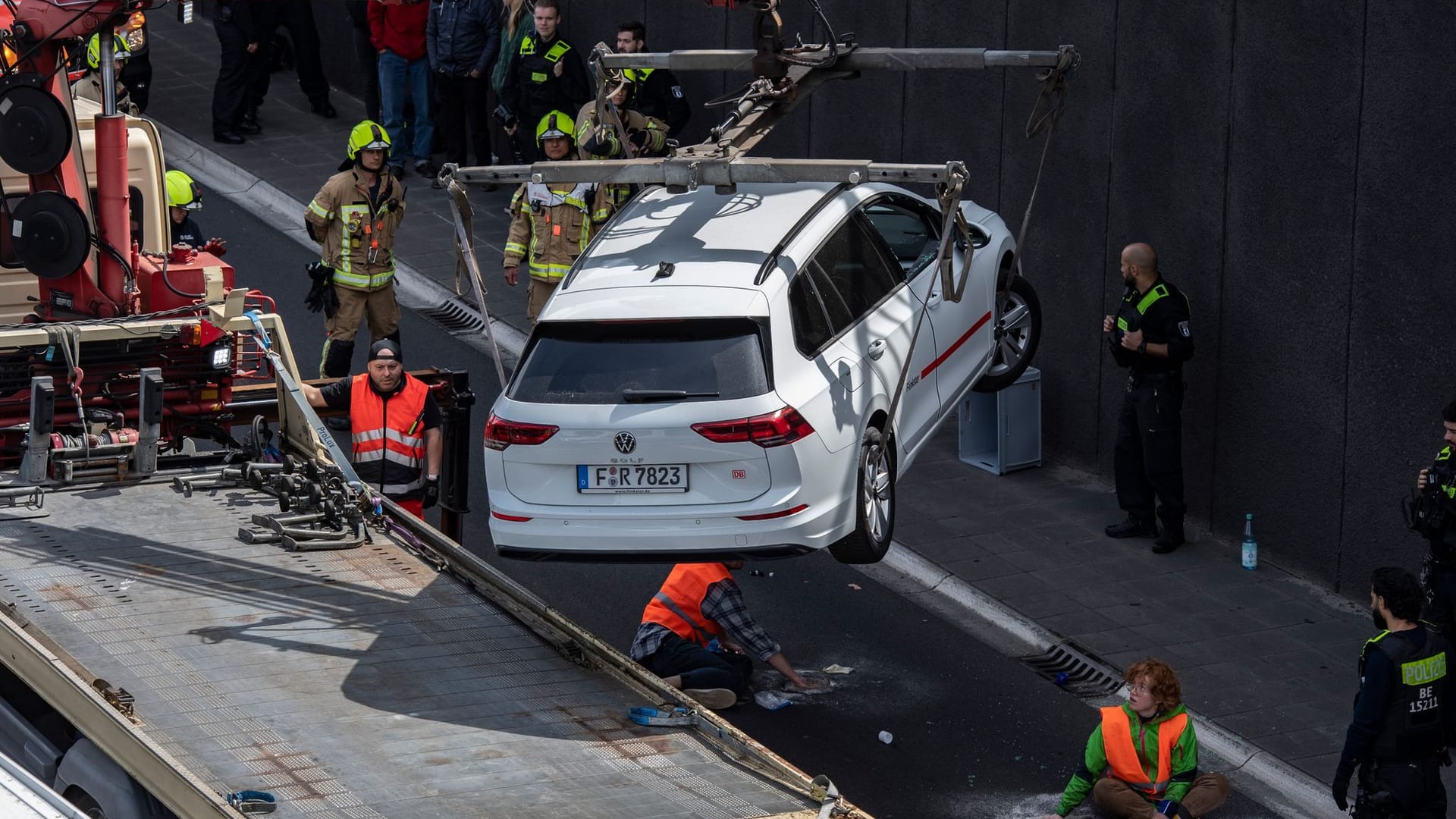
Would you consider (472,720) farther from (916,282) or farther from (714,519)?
(916,282)

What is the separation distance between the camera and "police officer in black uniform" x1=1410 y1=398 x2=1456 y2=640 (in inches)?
403

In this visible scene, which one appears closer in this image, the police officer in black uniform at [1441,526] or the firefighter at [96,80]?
the police officer in black uniform at [1441,526]

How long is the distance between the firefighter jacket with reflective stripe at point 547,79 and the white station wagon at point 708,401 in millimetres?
8260

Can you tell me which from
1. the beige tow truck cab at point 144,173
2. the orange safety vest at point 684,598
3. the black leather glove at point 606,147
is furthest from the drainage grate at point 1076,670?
the beige tow truck cab at point 144,173

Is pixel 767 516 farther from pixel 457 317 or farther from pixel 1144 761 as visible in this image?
pixel 457 317

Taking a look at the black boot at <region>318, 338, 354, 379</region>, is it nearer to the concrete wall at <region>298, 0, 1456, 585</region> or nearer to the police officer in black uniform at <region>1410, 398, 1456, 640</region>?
the concrete wall at <region>298, 0, 1456, 585</region>

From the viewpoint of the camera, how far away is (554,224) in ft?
48.6

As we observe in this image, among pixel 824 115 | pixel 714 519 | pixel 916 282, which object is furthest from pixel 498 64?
pixel 714 519

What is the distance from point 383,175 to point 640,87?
10.2 feet

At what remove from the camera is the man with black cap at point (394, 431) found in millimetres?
11695

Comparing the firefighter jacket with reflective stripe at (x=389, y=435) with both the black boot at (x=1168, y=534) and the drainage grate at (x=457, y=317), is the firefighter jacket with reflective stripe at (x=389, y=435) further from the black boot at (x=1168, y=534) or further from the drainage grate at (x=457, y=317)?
the drainage grate at (x=457, y=317)

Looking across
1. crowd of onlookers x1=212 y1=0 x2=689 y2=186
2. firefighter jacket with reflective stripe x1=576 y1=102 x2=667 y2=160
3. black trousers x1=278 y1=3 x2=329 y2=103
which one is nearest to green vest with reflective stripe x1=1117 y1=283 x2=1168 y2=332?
firefighter jacket with reflective stripe x1=576 y1=102 x2=667 y2=160

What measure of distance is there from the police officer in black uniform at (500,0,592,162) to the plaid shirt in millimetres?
8503

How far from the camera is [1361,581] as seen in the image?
12117 mm
